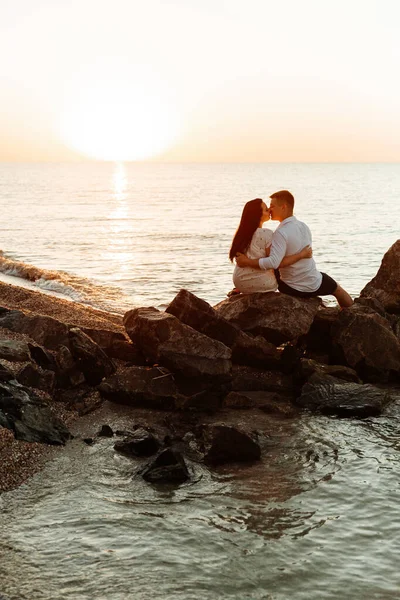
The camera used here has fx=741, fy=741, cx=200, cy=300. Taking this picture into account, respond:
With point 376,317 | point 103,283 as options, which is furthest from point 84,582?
point 103,283

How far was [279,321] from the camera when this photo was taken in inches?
449

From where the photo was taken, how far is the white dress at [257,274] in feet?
38.0

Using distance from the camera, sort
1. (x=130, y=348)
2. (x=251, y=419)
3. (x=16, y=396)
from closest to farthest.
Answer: (x=16, y=396), (x=251, y=419), (x=130, y=348)

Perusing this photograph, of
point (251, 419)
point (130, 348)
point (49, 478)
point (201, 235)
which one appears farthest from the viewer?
point (201, 235)

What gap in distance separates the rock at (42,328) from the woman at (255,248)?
2.89 meters

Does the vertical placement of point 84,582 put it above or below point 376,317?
below

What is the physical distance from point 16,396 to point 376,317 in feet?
18.7

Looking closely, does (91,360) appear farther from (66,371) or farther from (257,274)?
(257,274)

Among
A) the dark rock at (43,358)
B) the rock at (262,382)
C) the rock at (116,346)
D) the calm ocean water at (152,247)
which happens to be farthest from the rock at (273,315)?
the calm ocean water at (152,247)

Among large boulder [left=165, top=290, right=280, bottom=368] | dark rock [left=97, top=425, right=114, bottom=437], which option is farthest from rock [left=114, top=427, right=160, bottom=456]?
large boulder [left=165, top=290, right=280, bottom=368]

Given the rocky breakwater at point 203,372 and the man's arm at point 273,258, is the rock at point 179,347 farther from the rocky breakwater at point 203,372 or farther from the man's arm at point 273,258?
the man's arm at point 273,258

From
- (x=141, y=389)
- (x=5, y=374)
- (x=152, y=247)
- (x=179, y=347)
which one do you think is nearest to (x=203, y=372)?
(x=179, y=347)

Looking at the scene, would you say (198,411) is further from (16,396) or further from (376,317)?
(376,317)

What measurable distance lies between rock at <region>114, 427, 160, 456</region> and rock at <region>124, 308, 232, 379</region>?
5.37ft
